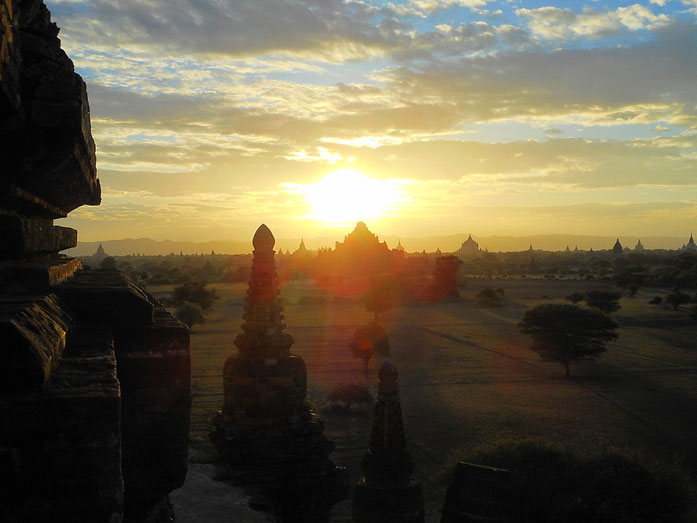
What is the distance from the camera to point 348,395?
23.1 m

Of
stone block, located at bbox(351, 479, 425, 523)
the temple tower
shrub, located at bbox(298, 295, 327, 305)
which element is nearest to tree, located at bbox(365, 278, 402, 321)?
shrub, located at bbox(298, 295, 327, 305)

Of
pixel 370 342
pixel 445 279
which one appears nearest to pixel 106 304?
pixel 370 342

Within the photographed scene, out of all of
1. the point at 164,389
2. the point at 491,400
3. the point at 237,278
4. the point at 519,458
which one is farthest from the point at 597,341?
the point at 237,278

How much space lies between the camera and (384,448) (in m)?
9.77

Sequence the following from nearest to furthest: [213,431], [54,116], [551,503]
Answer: [54,116]
[213,431]
[551,503]

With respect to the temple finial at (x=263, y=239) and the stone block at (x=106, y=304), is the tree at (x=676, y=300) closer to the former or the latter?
→ the temple finial at (x=263, y=239)

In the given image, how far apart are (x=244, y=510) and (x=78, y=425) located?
6.83 metres

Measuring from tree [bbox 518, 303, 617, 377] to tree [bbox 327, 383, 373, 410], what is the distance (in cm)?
1184

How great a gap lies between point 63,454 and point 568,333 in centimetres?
3268

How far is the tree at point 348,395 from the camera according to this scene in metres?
22.9

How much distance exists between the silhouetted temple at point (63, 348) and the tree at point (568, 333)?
30.1 m

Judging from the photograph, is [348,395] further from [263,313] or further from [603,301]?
[603,301]

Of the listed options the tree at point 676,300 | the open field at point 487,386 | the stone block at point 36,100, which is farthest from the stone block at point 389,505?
the tree at point 676,300

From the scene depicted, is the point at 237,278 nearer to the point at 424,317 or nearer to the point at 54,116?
the point at 424,317
